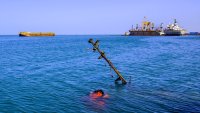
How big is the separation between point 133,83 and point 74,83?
26.2 feet

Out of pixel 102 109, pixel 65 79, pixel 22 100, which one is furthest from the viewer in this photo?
pixel 65 79

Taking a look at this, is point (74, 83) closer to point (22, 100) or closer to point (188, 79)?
point (22, 100)

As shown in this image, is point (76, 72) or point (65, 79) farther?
point (76, 72)

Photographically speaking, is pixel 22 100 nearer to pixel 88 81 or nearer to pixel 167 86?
pixel 88 81

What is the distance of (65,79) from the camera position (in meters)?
40.5

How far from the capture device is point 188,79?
39.6 meters

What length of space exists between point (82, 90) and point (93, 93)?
8.77 feet

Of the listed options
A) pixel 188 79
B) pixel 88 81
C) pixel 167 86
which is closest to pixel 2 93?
pixel 88 81

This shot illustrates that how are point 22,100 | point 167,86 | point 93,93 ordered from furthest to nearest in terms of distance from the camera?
point 167,86 → point 93,93 → point 22,100

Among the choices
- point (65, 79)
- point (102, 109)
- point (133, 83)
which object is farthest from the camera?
point (65, 79)

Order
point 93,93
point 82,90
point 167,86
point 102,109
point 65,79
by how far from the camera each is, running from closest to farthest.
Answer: point 102,109 < point 93,93 < point 82,90 < point 167,86 < point 65,79

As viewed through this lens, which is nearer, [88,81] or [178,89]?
[178,89]

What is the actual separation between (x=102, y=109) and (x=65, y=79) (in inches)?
627

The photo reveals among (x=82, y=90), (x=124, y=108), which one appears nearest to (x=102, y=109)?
(x=124, y=108)
